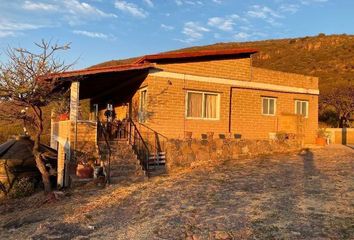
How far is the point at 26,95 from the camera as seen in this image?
46.4 feet

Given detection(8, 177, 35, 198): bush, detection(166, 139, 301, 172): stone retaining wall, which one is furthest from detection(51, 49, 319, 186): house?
detection(8, 177, 35, 198): bush

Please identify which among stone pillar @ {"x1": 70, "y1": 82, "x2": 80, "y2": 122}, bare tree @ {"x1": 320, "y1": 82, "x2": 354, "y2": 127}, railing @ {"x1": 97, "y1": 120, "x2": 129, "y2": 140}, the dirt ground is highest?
bare tree @ {"x1": 320, "y1": 82, "x2": 354, "y2": 127}

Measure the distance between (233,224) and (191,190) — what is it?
3.71 m

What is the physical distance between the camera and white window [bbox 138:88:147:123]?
1778 centimetres

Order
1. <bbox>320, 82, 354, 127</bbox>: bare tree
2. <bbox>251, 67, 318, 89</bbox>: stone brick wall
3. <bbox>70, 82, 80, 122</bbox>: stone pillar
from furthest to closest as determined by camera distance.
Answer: <bbox>320, 82, 354, 127</bbox>: bare tree
<bbox>251, 67, 318, 89</bbox>: stone brick wall
<bbox>70, 82, 80, 122</bbox>: stone pillar

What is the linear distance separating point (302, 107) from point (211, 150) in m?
8.68

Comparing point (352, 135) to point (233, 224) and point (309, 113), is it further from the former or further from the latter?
point (233, 224)

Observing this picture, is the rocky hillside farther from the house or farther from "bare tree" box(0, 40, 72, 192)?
"bare tree" box(0, 40, 72, 192)

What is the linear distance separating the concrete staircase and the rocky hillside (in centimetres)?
3730

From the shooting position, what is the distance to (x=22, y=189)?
15516 mm

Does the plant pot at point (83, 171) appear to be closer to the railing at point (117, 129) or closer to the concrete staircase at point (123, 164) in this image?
the concrete staircase at point (123, 164)

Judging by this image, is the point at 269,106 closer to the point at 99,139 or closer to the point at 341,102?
the point at 99,139

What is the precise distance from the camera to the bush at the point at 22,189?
1538 centimetres

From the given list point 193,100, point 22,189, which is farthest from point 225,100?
point 22,189
